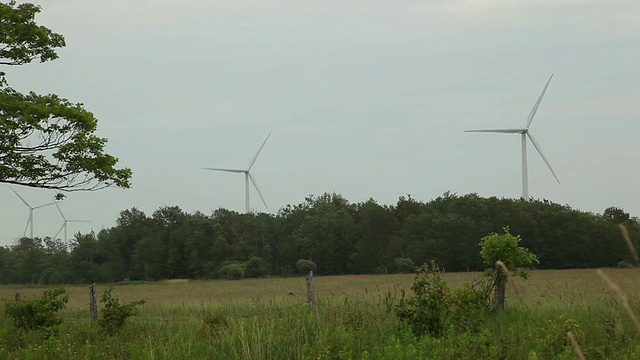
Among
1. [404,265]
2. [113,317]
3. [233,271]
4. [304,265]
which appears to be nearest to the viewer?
[113,317]

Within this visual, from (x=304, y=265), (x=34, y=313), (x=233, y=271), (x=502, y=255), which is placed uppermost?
(x=304, y=265)

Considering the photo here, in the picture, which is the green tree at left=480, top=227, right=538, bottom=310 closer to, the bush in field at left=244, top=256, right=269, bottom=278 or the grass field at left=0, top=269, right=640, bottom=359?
the grass field at left=0, top=269, right=640, bottom=359

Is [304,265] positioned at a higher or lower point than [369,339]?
higher

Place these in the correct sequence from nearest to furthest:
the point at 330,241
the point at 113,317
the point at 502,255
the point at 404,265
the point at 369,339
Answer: the point at 369,339
the point at 502,255
the point at 113,317
the point at 404,265
the point at 330,241

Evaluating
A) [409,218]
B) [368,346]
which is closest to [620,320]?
[368,346]

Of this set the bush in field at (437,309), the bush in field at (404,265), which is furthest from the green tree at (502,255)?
the bush in field at (404,265)

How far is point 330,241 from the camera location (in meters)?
80.2

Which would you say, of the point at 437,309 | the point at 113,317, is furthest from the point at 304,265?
the point at 437,309

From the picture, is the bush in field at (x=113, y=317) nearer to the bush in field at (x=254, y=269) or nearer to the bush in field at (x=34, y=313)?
the bush in field at (x=34, y=313)

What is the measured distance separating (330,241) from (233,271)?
1337 centimetres

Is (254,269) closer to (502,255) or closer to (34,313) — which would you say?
(34,313)

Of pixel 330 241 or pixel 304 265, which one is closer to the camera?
pixel 304 265

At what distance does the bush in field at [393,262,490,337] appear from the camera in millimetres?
12047

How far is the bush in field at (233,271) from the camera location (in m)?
70.4
